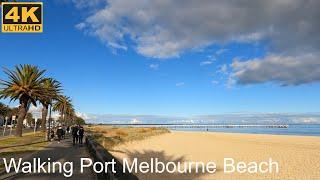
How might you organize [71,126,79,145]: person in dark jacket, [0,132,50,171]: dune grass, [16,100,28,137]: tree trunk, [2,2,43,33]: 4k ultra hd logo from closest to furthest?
[2,2,43,33]: 4k ultra hd logo < [0,132,50,171]: dune grass < [71,126,79,145]: person in dark jacket < [16,100,28,137]: tree trunk

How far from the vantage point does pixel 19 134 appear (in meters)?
50.1

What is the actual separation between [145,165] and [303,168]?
867 cm

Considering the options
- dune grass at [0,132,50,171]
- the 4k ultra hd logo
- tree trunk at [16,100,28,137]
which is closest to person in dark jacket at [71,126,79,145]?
dune grass at [0,132,50,171]

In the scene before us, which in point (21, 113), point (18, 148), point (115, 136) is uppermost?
point (21, 113)

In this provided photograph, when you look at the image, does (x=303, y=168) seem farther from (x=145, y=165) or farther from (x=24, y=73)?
(x=24, y=73)

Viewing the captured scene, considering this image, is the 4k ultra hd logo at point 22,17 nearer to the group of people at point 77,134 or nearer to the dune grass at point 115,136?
the group of people at point 77,134

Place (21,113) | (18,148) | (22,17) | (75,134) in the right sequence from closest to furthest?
(22,17)
(18,148)
(75,134)
(21,113)

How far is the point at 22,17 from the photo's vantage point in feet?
45.5

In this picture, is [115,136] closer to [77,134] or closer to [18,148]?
[77,134]

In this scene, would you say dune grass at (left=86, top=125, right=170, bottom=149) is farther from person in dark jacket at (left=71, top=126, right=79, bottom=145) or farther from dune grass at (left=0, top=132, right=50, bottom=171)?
dune grass at (left=0, top=132, right=50, bottom=171)

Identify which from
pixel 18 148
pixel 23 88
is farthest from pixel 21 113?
pixel 18 148

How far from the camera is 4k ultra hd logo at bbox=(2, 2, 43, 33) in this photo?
13.3 metres

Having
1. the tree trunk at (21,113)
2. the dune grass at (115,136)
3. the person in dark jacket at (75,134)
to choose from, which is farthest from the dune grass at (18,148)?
the tree trunk at (21,113)

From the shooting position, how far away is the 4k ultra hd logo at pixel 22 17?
43.7ft
